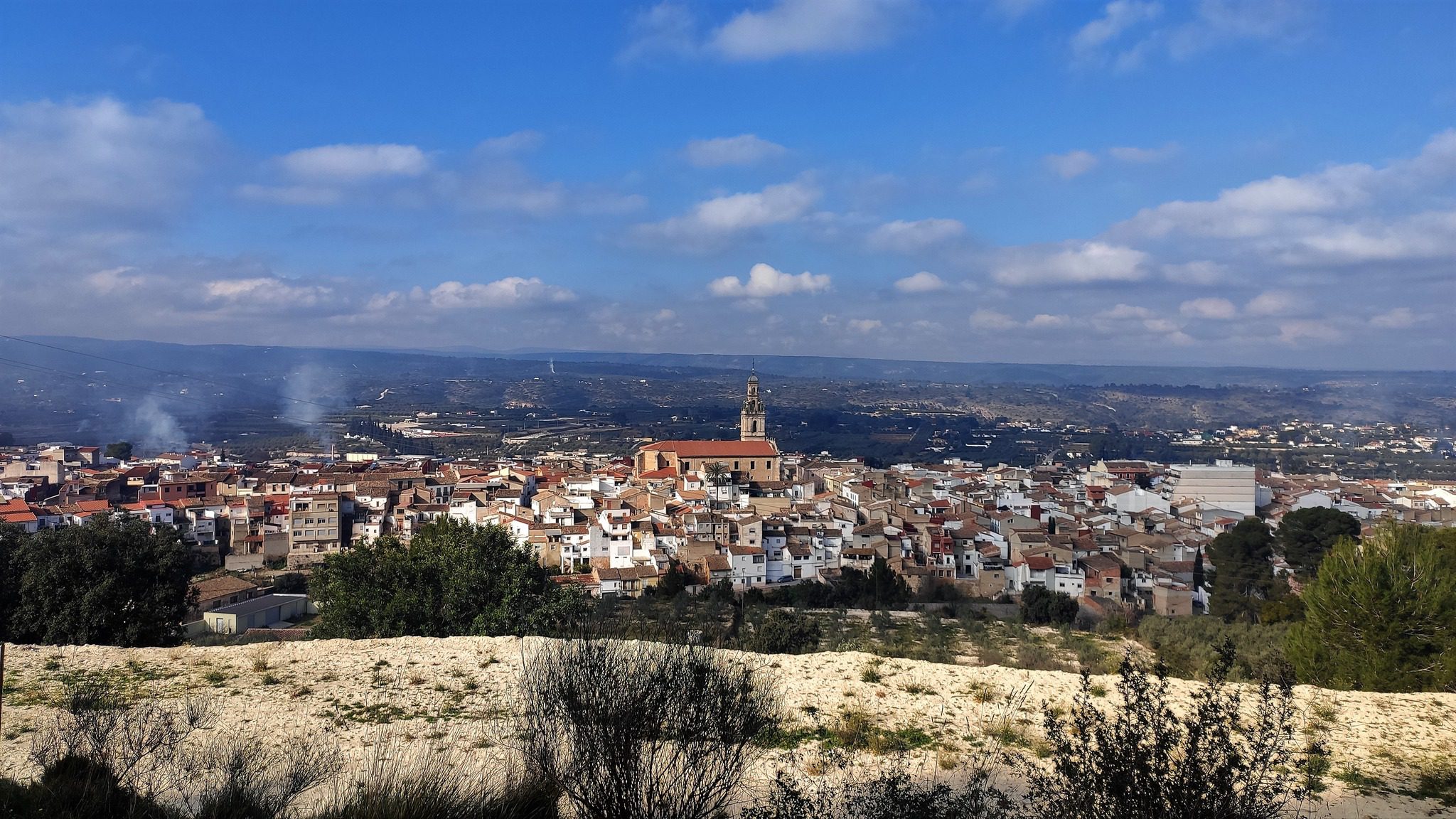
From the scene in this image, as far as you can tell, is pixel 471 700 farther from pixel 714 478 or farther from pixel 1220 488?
pixel 1220 488

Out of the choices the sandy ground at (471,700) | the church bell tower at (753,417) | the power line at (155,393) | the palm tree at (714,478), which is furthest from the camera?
the power line at (155,393)

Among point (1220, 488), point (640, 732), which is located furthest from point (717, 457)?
point (640, 732)

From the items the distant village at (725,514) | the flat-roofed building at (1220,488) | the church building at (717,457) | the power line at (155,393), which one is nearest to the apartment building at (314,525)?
the distant village at (725,514)

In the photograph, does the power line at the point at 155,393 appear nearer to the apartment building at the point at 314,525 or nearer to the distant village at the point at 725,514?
the distant village at the point at 725,514

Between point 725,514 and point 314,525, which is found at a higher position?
point 725,514

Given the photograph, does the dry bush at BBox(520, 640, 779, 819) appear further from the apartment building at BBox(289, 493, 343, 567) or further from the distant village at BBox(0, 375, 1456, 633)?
the apartment building at BBox(289, 493, 343, 567)

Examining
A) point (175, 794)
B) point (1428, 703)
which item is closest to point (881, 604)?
point (1428, 703)

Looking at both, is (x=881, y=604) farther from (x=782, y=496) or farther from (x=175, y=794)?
(x=175, y=794)
